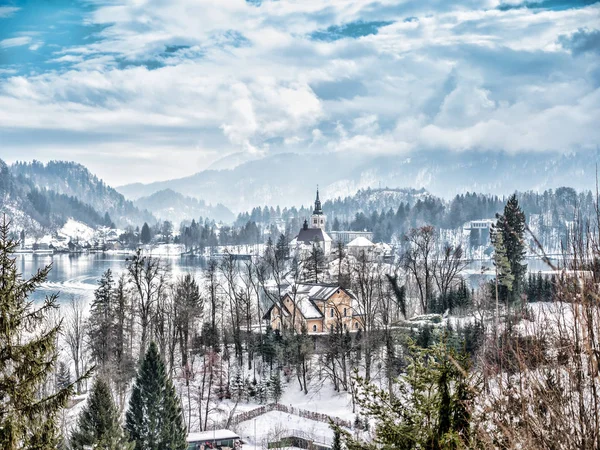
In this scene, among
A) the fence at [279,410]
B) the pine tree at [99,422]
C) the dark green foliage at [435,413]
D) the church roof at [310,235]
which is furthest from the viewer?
the church roof at [310,235]

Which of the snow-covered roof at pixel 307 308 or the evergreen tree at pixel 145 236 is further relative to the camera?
the evergreen tree at pixel 145 236

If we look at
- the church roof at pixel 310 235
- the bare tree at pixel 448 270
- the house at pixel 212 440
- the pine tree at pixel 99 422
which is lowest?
the house at pixel 212 440

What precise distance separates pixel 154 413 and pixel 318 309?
20.6 meters

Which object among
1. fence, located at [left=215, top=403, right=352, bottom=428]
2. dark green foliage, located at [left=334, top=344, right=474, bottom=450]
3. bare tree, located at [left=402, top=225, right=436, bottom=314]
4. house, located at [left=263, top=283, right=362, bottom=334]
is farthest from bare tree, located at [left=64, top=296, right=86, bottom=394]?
dark green foliage, located at [left=334, top=344, right=474, bottom=450]

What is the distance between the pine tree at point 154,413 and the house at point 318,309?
17.8 metres

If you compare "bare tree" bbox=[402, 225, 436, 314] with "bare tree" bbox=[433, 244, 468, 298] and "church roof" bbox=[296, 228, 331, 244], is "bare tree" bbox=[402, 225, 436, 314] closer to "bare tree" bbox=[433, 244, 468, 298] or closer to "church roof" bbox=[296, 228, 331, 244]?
"bare tree" bbox=[433, 244, 468, 298]

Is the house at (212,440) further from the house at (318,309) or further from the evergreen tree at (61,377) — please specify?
the house at (318,309)

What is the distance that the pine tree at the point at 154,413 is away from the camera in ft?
60.0

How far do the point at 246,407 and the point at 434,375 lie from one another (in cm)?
2332

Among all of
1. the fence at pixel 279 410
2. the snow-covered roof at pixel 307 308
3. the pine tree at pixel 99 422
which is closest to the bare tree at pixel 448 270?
the snow-covered roof at pixel 307 308

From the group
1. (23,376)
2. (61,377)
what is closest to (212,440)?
(61,377)

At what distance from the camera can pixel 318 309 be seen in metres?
38.1

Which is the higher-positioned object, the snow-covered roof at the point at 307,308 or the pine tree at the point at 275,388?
the snow-covered roof at the point at 307,308

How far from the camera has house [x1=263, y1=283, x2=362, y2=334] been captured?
37.3 metres
